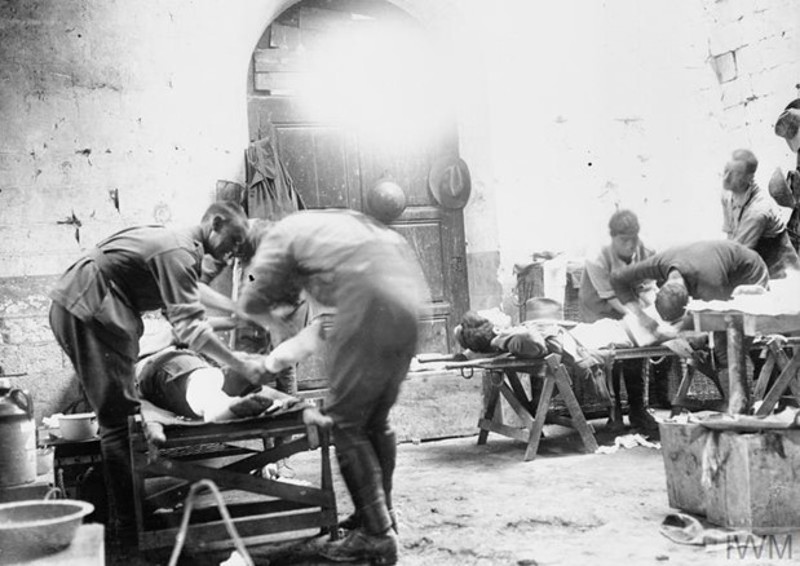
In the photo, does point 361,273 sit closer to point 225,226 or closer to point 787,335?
point 225,226

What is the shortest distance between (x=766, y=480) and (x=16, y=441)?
356 cm

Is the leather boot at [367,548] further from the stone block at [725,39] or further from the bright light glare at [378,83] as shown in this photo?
the stone block at [725,39]

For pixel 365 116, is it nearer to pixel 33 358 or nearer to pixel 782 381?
pixel 33 358

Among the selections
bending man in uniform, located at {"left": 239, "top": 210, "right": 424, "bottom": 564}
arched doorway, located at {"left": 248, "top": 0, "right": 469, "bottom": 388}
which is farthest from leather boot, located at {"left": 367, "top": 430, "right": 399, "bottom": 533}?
arched doorway, located at {"left": 248, "top": 0, "right": 469, "bottom": 388}

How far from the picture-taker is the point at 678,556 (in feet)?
11.9

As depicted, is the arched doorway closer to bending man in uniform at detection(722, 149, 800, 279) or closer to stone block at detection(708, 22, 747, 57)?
bending man in uniform at detection(722, 149, 800, 279)

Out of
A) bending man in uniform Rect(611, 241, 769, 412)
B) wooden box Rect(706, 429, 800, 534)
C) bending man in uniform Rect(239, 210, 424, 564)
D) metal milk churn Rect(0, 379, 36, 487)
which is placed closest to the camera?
bending man in uniform Rect(239, 210, 424, 564)

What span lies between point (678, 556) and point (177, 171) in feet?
16.2

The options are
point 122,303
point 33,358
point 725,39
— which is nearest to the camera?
point 122,303

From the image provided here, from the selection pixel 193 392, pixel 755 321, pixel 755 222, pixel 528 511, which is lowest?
pixel 528 511

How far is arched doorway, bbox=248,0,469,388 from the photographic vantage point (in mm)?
7535

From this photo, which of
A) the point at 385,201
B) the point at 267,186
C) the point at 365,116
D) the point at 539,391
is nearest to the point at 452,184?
the point at 385,201

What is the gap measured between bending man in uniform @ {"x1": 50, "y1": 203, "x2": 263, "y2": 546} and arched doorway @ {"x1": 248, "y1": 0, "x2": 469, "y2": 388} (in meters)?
3.32

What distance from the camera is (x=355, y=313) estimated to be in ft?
11.7
